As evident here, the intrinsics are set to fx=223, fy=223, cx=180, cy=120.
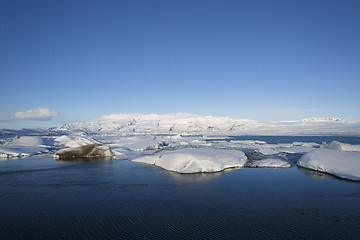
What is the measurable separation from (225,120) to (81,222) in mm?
161829

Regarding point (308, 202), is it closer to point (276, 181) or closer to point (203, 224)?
point (276, 181)

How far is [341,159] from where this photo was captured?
12.4m

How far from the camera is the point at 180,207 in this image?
7.27 meters

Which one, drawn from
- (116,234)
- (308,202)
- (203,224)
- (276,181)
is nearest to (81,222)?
(116,234)

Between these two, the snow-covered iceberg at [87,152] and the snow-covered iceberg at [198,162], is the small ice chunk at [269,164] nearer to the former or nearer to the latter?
the snow-covered iceberg at [198,162]

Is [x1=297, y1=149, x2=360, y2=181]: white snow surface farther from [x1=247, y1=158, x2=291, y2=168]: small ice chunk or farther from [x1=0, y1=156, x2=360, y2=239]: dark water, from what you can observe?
[x1=247, y1=158, x2=291, y2=168]: small ice chunk

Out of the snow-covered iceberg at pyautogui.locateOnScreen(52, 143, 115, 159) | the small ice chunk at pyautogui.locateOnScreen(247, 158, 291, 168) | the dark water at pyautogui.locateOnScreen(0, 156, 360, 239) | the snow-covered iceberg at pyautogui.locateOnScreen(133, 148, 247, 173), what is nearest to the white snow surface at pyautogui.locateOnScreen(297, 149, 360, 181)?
the dark water at pyautogui.locateOnScreen(0, 156, 360, 239)

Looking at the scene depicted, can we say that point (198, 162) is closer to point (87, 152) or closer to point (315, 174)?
point (315, 174)

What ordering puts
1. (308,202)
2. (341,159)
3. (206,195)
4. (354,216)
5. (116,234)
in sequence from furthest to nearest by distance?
(341,159) < (206,195) < (308,202) < (354,216) < (116,234)

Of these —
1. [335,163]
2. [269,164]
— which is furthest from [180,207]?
[335,163]

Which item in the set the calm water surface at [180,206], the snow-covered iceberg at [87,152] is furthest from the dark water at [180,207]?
the snow-covered iceberg at [87,152]

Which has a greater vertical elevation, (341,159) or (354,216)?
→ (341,159)

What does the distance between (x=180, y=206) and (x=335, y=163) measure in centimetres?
976

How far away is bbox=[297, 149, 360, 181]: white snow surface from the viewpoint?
36.1 feet
